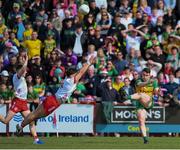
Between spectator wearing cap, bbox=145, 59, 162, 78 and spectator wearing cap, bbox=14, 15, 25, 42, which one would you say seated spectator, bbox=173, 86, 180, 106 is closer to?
spectator wearing cap, bbox=145, 59, 162, 78

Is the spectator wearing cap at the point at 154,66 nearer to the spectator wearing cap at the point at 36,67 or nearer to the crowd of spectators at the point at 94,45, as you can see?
the crowd of spectators at the point at 94,45

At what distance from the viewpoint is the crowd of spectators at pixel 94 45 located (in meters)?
Answer: 25.6

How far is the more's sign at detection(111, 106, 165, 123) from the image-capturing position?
24969 millimetres

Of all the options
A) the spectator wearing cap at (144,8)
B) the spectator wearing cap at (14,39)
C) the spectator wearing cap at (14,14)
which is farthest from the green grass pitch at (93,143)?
the spectator wearing cap at (144,8)

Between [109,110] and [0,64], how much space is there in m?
4.23

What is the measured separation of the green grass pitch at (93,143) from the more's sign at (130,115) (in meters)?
1.26

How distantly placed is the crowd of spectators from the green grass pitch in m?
2.15

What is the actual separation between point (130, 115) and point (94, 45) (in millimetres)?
3487

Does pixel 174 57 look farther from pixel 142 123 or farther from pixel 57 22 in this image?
pixel 142 123

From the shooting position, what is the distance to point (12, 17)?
93.4 feet

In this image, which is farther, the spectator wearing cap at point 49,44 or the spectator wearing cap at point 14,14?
the spectator wearing cap at point 14,14

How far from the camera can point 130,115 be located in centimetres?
2500

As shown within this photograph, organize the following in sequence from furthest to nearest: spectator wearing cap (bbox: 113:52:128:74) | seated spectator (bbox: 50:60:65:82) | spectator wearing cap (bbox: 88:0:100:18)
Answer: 1. spectator wearing cap (bbox: 88:0:100:18)
2. spectator wearing cap (bbox: 113:52:128:74)
3. seated spectator (bbox: 50:60:65:82)

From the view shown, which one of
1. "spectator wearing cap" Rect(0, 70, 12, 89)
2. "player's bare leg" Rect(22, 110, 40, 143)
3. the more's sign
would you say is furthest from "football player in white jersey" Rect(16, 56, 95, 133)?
"spectator wearing cap" Rect(0, 70, 12, 89)
